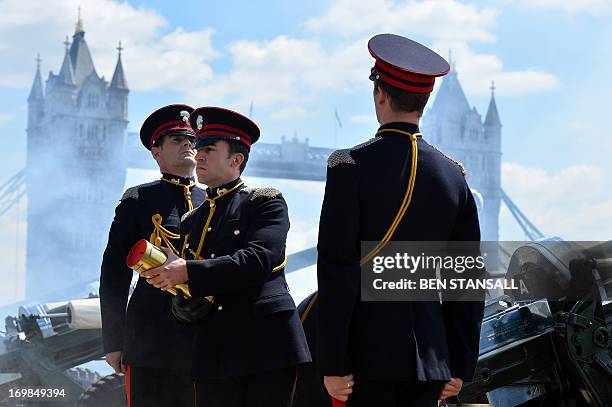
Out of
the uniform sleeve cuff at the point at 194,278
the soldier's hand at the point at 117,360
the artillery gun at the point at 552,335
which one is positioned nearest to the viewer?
the uniform sleeve cuff at the point at 194,278

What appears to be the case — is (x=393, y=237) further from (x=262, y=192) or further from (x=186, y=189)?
(x=186, y=189)

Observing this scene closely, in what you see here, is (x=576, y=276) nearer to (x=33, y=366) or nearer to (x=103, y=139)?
(x=33, y=366)

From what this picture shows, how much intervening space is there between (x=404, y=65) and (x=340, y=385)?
34.8 inches

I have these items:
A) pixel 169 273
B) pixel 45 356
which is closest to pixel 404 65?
pixel 169 273

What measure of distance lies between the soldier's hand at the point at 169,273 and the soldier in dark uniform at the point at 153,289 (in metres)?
0.57

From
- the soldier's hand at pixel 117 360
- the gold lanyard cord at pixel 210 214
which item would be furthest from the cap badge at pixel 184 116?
the soldier's hand at pixel 117 360

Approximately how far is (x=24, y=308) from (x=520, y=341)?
19.0ft

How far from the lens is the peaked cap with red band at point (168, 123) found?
4645 millimetres

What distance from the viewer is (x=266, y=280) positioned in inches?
147

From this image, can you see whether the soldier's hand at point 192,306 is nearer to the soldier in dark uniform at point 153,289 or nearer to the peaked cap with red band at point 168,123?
the soldier in dark uniform at point 153,289

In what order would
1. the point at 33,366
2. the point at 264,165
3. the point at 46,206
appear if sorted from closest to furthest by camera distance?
the point at 33,366 → the point at 46,206 → the point at 264,165

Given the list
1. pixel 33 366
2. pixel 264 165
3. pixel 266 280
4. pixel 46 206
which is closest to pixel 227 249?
pixel 266 280

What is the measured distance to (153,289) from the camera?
4363mm

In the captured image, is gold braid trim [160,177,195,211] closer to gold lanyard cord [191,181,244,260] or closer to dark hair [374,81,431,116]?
gold lanyard cord [191,181,244,260]
